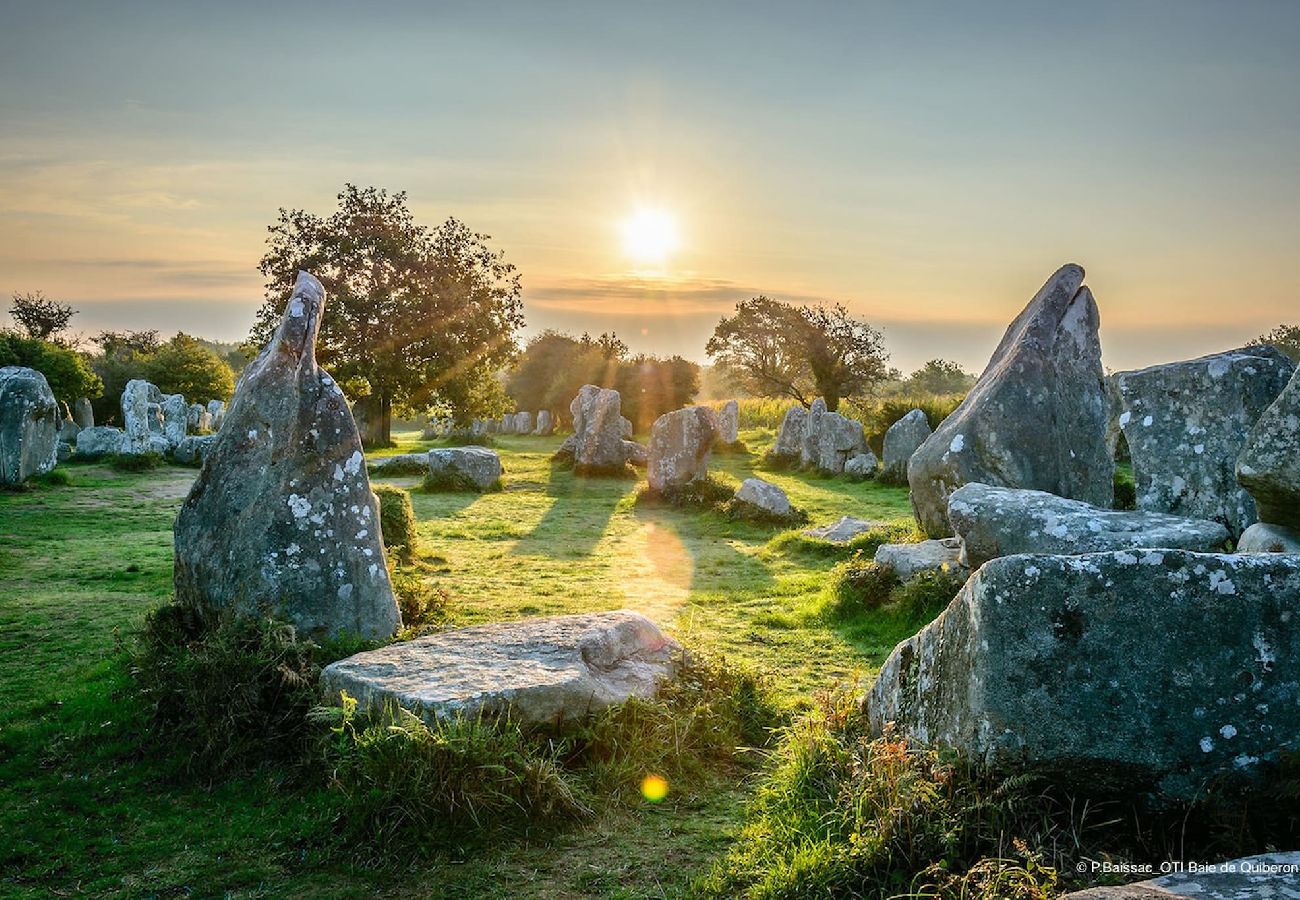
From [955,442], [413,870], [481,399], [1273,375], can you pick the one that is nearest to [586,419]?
[481,399]

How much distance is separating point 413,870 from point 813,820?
7.08ft

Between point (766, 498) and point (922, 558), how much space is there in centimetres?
740

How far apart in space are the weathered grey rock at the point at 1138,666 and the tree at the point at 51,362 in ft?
118

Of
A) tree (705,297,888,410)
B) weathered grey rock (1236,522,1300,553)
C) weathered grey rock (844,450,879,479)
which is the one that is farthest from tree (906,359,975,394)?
weathered grey rock (1236,522,1300,553)

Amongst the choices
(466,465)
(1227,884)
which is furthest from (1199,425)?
(466,465)

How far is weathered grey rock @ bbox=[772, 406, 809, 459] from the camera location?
1147 inches

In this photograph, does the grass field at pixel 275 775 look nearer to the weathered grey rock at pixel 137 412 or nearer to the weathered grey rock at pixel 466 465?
the weathered grey rock at pixel 466 465

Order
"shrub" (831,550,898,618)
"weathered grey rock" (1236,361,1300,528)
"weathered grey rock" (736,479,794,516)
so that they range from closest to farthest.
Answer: "weathered grey rock" (1236,361,1300,528) < "shrub" (831,550,898,618) < "weathered grey rock" (736,479,794,516)

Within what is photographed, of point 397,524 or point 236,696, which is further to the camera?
point 397,524

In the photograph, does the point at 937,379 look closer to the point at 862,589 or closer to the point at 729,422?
the point at 729,422

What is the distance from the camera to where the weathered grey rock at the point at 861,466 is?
25297mm

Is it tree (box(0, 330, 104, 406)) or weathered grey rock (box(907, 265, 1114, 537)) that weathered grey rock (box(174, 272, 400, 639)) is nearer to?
weathered grey rock (box(907, 265, 1114, 537))

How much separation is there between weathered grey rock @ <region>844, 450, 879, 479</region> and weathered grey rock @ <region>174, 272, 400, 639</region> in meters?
19.2

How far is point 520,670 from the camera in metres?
6.08
